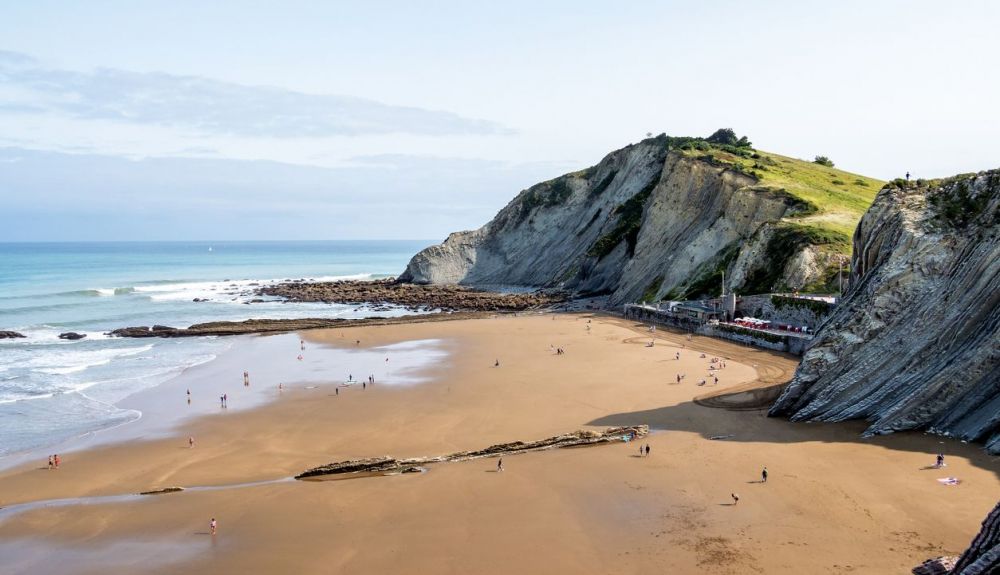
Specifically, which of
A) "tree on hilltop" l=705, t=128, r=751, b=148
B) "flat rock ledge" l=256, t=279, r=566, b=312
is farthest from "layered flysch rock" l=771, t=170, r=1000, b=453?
"tree on hilltop" l=705, t=128, r=751, b=148

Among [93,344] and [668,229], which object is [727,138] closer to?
[668,229]

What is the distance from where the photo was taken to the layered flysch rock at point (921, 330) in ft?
84.6

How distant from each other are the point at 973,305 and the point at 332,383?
31.3 meters

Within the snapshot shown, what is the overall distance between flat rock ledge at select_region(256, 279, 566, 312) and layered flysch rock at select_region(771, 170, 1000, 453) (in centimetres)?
4676

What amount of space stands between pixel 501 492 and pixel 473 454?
3.87 m

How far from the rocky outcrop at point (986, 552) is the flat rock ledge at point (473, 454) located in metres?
15.5

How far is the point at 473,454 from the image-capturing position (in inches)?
1069

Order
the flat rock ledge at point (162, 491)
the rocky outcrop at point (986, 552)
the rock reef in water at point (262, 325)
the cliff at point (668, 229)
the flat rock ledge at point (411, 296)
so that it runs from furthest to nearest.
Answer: the flat rock ledge at point (411, 296)
the rock reef in water at point (262, 325)
the cliff at point (668, 229)
the flat rock ledge at point (162, 491)
the rocky outcrop at point (986, 552)

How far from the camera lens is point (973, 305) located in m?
26.5

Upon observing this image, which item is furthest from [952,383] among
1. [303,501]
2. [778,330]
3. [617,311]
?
[617,311]

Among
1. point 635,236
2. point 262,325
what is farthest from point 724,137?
point 262,325

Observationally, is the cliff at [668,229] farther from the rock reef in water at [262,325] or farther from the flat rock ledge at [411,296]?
the rock reef in water at [262,325]

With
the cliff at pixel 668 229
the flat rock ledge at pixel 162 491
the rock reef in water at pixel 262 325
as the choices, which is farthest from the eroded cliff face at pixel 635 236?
the flat rock ledge at pixel 162 491

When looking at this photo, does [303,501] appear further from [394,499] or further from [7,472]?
[7,472]
